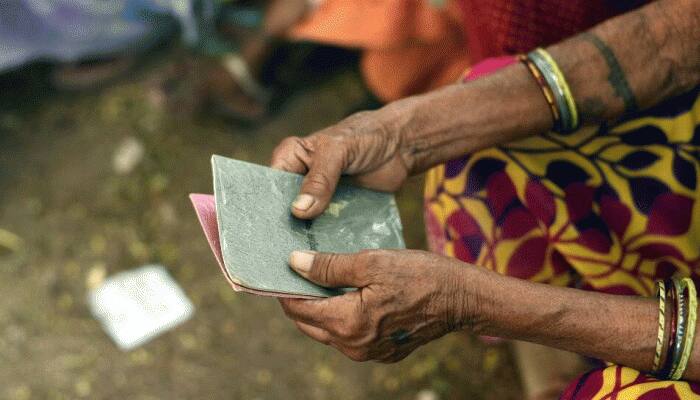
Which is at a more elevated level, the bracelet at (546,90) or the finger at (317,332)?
the bracelet at (546,90)

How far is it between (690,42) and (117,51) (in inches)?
77.1

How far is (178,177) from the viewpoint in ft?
7.55

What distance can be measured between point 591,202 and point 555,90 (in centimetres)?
22

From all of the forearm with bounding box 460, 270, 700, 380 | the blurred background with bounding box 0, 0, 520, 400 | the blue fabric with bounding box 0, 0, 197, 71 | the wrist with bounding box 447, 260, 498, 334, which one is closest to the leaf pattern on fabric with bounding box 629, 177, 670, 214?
the forearm with bounding box 460, 270, 700, 380

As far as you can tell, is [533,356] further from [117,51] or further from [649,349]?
[117,51]

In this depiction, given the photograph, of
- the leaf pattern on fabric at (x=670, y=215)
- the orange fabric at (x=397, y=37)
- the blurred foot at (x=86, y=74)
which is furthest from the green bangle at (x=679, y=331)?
the blurred foot at (x=86, y=74)

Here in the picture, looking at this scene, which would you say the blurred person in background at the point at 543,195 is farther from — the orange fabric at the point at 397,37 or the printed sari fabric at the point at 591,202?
the orange fabric at the point at 397,37

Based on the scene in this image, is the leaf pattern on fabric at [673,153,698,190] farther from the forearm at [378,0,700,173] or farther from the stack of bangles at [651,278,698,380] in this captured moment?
the stack of bangles at [651,278,698,380]

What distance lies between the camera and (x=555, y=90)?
1299 millimetres

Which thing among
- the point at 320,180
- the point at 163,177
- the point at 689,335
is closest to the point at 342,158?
the point at 320,180

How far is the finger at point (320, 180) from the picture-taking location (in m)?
1.17

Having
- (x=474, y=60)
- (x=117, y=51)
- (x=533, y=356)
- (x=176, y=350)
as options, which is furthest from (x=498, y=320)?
(x=117, y=51)

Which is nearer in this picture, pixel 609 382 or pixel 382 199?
pixel 609 382

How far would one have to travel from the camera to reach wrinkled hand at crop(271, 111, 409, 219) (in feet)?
3.89
